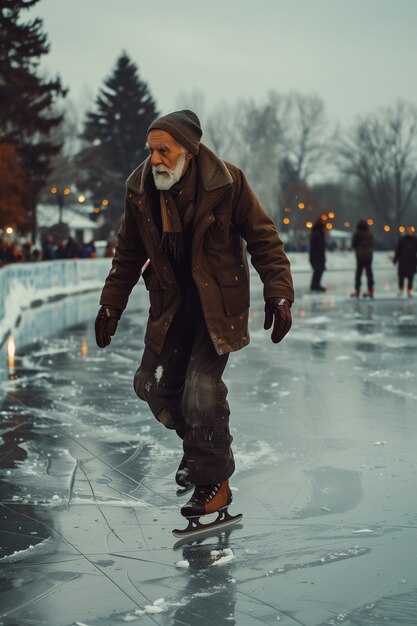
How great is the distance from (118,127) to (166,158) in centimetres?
7334

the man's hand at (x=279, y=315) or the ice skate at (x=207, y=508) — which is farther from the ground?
the man's hand at (x=279, y=315)

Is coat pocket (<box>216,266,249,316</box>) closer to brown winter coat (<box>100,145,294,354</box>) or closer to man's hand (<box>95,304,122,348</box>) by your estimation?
brown winter coat (<box>100,145,294,354</box>)

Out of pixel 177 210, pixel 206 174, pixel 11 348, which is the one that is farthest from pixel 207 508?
pixel 11 348

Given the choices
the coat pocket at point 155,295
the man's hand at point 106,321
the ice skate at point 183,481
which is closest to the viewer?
the coat pocket at point 155,295

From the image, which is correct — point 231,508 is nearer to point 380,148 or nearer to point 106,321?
point 106,321

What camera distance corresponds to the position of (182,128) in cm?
455

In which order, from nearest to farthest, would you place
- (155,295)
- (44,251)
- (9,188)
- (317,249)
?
(155,295), (317,249), (44,251), (9,188)

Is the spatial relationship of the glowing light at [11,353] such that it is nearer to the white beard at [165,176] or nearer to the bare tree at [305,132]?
the white beard at [165,176]

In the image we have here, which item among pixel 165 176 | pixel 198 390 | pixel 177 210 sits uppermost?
pixel 165 176

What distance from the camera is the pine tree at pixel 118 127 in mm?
75562

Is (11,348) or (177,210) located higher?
(177,210)

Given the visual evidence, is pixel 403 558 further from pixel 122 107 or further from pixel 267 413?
pixel 122 107

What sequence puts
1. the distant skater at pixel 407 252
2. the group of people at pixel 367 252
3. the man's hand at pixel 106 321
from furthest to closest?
1. the distant skater at pixel 407 252
2. the group of people at pixel 367 252
3. the man's hand at pixel 106 321

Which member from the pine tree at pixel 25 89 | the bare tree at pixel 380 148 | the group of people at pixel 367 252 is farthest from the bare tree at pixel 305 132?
the group of people at pixel 367 252
